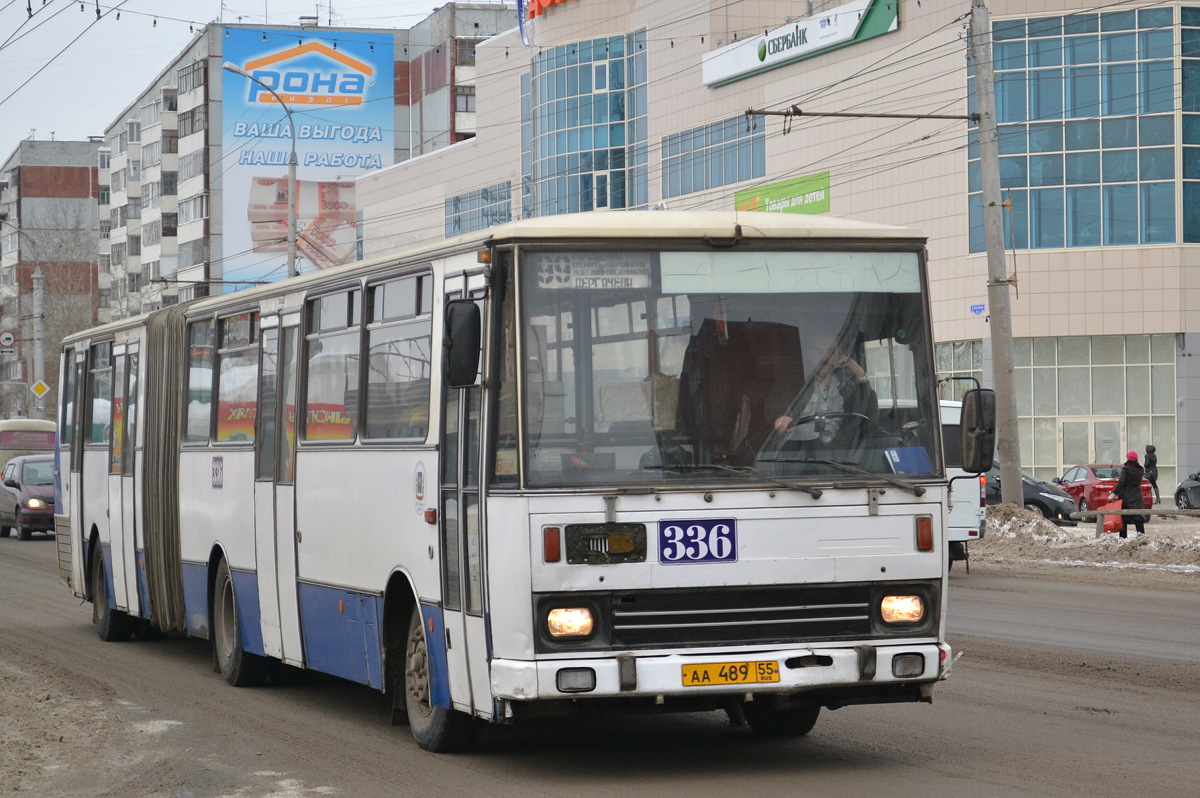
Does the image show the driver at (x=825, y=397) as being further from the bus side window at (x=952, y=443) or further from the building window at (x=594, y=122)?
the building window at (x=594, y=122)

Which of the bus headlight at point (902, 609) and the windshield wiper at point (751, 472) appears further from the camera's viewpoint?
the bus headlight at point (902, 609)

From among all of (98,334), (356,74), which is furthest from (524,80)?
(98,334)

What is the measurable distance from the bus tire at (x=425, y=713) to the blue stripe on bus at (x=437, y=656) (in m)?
0.06

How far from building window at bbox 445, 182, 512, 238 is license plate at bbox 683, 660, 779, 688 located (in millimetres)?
74571

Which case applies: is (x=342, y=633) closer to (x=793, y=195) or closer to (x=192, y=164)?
(x=793, y=195)

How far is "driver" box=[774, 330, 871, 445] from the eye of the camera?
8.57 meters

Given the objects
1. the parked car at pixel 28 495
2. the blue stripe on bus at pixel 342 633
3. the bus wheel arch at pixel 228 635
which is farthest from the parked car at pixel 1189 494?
the blue stripe on bus at pixel 342 633

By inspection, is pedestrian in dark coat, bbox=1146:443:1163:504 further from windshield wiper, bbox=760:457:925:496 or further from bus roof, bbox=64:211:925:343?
windshield wiper, bbox=760:457:925:496

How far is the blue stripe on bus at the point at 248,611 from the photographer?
1231cm

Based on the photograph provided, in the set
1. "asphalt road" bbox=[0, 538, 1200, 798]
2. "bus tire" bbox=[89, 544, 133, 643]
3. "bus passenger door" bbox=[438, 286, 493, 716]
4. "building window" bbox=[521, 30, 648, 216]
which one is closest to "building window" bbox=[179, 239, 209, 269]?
"building window" bbox=[521, 30, 648, 216]

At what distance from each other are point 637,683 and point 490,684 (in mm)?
722

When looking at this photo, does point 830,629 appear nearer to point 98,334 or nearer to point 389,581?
point 389,581

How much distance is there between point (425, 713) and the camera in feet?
31.2

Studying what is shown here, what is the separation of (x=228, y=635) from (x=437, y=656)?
450cm
